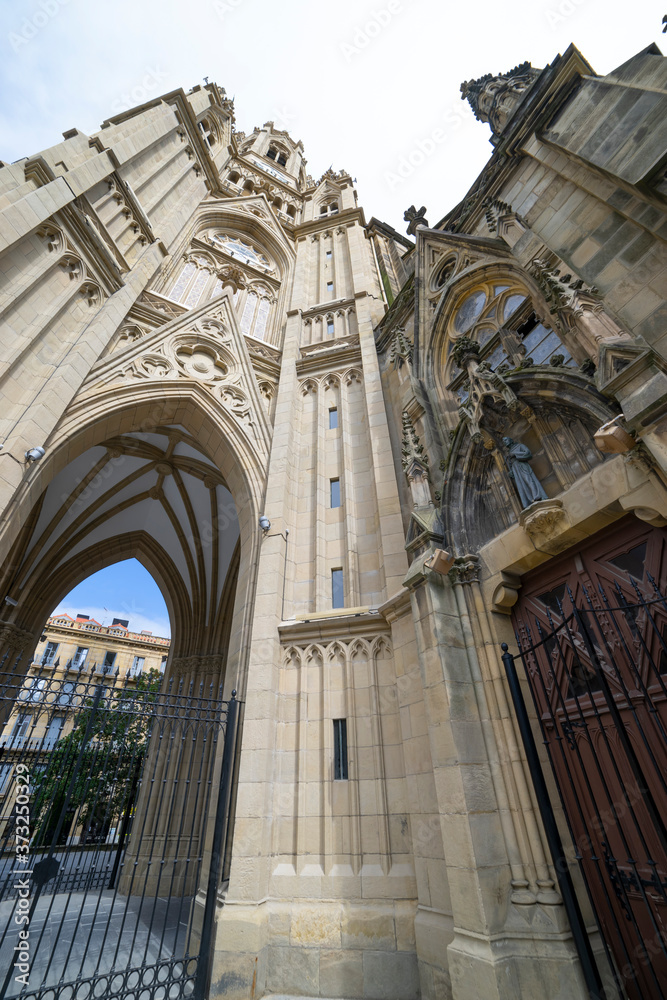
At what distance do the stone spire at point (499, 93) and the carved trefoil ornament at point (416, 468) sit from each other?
6.30 metres

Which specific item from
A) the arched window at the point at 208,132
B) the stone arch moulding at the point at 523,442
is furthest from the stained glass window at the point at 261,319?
the arched window at the point at 208,132

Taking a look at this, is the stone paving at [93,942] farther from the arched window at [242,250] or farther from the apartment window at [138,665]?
the apartment window at [138,665]

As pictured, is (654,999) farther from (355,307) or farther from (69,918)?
(355,307)

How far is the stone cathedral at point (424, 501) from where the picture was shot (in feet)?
15.0

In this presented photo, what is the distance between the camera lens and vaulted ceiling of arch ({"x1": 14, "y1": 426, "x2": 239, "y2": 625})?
→ 14500 millimetres

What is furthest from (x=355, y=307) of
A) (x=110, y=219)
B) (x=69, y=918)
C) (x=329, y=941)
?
(x=69, y=918)

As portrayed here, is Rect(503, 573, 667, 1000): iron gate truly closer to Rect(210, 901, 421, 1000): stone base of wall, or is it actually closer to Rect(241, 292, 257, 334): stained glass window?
Rect(210, 901, 421, 1000): stone base of wall

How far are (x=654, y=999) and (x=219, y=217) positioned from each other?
2272cm

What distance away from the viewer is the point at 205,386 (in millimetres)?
10664

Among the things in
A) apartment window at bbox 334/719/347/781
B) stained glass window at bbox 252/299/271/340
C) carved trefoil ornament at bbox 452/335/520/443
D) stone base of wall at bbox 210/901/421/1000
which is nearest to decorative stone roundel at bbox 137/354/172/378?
stained glass window at bbox 252/299/271/340

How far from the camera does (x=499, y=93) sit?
908 centimetres

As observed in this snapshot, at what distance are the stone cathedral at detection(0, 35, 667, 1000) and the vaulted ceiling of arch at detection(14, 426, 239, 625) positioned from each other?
2076mm

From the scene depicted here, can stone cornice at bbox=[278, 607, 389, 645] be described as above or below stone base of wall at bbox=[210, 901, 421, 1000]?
above

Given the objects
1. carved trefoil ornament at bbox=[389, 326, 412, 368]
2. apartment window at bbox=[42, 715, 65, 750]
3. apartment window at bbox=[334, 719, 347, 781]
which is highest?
carved trefoil ornament at bbox=[389, 326, 412, 368]
